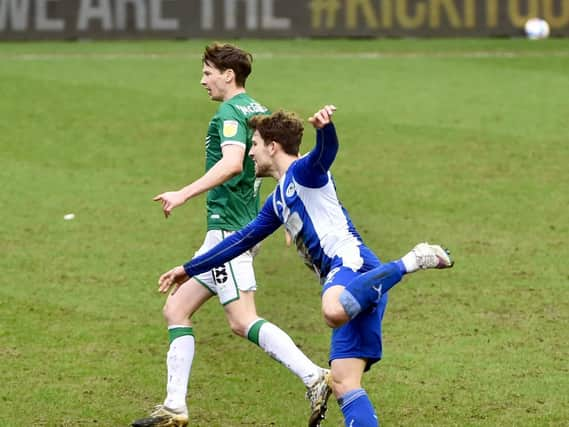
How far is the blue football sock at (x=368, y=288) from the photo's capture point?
7742mm

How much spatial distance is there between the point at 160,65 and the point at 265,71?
2.67 m

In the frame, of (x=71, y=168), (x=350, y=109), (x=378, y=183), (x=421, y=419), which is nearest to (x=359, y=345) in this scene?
(x=421, y=419)

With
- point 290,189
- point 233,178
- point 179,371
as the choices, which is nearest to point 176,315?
point 179,371

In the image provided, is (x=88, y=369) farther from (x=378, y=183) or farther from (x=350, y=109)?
(x=350, y=109)

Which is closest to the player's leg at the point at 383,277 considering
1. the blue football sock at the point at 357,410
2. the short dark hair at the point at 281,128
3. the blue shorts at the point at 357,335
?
the blue shorts at the point at 357,335

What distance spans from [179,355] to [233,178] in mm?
1390

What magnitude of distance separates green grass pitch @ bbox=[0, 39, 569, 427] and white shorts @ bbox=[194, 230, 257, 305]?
967 millimetres

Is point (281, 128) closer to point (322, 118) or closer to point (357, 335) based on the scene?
point (322, 118)

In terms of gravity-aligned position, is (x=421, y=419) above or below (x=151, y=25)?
below

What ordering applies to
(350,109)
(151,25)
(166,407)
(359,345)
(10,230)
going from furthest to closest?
(151,25) → (350,109) → (10,230) → (166,407) → (359,345)

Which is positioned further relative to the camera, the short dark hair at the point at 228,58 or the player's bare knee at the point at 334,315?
the short dark hair at the point at 228,58

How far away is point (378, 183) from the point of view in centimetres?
1842

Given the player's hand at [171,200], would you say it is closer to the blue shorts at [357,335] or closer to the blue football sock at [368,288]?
the blue shorts at [357,335]

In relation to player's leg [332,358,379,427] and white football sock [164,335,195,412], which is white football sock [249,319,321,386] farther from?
player's leg [332,358,379,427]
